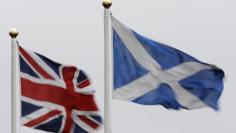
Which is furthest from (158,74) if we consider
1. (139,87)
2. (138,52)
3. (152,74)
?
(138,52)

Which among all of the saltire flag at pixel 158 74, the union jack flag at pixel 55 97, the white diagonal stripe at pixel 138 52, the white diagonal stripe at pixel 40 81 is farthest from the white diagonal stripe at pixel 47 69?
the white diagonal stripe at pixel 138 52

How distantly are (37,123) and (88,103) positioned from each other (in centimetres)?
172

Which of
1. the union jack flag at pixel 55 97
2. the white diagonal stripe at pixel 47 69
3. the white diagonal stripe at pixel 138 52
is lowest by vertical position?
the union jack flag at pixel 55 97

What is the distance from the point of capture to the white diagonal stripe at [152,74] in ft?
76.0

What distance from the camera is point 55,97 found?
Answer: 2433 cm

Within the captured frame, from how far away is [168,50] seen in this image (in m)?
23.0

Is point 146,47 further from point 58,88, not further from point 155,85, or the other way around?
point 58,88

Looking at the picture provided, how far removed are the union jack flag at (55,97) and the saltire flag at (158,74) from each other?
4.22ft

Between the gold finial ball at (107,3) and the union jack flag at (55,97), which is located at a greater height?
the gold finial ball at (107,3)

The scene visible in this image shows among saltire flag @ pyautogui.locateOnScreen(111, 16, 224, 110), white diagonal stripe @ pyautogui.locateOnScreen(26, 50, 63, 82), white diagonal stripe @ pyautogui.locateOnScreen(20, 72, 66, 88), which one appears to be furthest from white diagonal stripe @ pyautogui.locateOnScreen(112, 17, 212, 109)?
white diagonal stripe @ pyautogui.locateOnScreen(26, 50, 63, 82)

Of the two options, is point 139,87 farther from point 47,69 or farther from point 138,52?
point 47,69

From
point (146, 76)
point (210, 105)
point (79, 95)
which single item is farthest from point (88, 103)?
point (210, 105)

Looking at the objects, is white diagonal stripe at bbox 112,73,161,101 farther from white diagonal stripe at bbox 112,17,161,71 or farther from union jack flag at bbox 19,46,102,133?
union jack flag at bbox 19,46,102,133

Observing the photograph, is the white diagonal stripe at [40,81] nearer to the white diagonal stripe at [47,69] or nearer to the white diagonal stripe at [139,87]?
the white diagonal stripe at [47,69]
